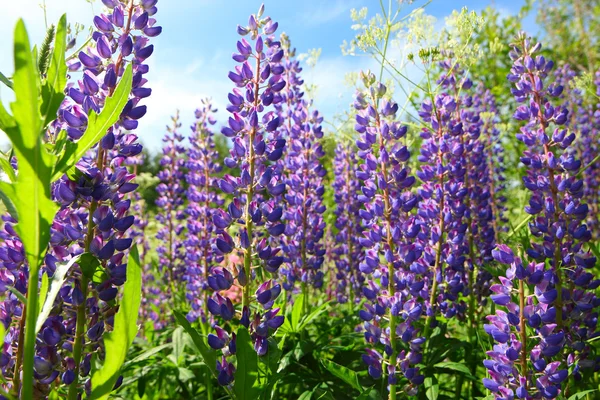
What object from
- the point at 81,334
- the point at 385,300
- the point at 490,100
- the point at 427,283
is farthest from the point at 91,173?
the point at 490,100

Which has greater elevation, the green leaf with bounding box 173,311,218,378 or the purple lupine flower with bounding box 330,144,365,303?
the purple lupine flower with bounding box 330,144,365,303

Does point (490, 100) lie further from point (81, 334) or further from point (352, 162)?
point (81, 334)

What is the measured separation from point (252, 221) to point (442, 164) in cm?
167

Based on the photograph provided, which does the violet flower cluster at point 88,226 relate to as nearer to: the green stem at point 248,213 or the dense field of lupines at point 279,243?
the dense field of lupines at point 279,243

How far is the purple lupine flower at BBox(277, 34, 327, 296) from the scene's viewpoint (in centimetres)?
388

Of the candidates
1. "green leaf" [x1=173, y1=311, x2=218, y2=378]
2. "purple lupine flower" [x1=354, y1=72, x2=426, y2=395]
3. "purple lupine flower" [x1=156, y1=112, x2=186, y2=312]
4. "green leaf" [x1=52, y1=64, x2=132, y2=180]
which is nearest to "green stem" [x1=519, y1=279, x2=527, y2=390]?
"purple lupine flower" [x1=354, y1=72, x2=426, y2=395]

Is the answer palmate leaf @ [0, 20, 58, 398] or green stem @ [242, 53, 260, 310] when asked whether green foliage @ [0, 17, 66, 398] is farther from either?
green stem @ [242, 53, 260, 310]

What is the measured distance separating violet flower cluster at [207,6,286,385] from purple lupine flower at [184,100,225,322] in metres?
1.56

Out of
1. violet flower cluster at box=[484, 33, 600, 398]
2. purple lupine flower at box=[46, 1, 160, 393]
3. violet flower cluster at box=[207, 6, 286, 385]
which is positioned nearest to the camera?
purple lupine flower at box=[46, 1, 160, 393]

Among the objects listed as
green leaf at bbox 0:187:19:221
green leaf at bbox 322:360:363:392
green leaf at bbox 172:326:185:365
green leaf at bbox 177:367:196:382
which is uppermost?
green leaf at bbox 0:187:19:221

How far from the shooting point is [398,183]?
8.96ft

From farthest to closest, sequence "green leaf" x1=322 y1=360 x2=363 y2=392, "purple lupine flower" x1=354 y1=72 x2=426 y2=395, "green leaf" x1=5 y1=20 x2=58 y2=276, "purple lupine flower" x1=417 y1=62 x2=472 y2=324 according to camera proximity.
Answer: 1. "purple lupine flower" x1=417 y1=62 x2=472 y2=324
2. "purple lupine flower" x1=354 y1=72 x2=426 y2=395
3. "green leaf" x1=322 y1=360 x2=363 y2=392
4. "green leaf" x1=5 y1=20 x2=58 y2=276

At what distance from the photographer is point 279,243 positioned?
4.10 metres

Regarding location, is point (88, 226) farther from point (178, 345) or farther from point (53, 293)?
point (178, 345)
